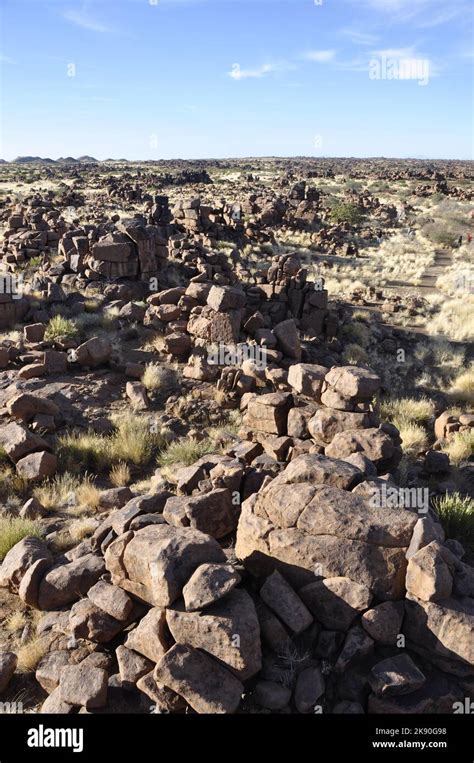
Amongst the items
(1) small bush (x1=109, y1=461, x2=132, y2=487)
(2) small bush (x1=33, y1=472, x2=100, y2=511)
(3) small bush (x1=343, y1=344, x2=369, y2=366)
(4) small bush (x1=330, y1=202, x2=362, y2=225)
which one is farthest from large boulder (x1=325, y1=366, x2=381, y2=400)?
(4) small bush (x1=330, y1=202, x2=362, y2=225)

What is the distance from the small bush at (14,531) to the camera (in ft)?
26.7

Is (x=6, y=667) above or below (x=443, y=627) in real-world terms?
below

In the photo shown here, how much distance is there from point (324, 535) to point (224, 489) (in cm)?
193

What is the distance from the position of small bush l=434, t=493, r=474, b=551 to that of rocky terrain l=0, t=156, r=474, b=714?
32mm

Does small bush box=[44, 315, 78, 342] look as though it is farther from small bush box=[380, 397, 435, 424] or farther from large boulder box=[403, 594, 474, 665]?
large boulder box=[403, 594, 474, 665]

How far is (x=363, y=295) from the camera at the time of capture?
2456cm

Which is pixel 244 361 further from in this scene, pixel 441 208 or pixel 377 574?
pixel 441 208

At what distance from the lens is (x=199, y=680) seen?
517cm

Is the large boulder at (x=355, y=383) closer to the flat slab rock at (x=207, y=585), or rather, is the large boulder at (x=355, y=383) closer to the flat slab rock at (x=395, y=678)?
the flat slab rock at (x=207, y=585)
